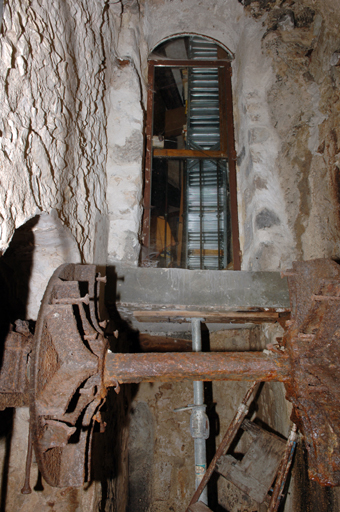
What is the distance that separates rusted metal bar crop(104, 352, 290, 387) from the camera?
90 cm

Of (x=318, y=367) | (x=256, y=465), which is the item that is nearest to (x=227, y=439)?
(x=256, y=465)

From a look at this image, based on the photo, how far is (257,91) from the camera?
7.44 ft

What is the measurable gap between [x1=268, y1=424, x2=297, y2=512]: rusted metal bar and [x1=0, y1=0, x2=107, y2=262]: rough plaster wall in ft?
5.45

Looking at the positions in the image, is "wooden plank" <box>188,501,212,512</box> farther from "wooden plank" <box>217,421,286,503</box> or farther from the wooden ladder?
"wooden plank" <box>217,421,286,503</box>

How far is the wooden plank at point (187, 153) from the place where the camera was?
2.44 meters

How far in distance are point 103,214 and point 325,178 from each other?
1.40 meters

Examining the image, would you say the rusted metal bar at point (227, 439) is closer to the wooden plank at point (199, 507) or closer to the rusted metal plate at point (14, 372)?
the wooden plank at point (199, 507)

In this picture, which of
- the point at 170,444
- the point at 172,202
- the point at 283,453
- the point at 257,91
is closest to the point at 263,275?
the point at 283,453

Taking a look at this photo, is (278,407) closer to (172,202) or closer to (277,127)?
(277,127)

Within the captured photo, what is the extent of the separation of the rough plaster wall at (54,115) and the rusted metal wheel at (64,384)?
0.28 m

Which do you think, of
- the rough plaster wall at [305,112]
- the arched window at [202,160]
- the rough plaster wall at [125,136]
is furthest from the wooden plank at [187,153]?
Answer: the rough plaster wall at [305,112]

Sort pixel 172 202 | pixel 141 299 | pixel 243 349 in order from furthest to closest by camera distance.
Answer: pixel 172 202 → pixel 243 349 → pixel 141 299

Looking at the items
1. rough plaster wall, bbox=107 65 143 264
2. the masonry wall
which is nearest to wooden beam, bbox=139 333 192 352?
the masonry wall

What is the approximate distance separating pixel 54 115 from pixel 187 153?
1.43m
